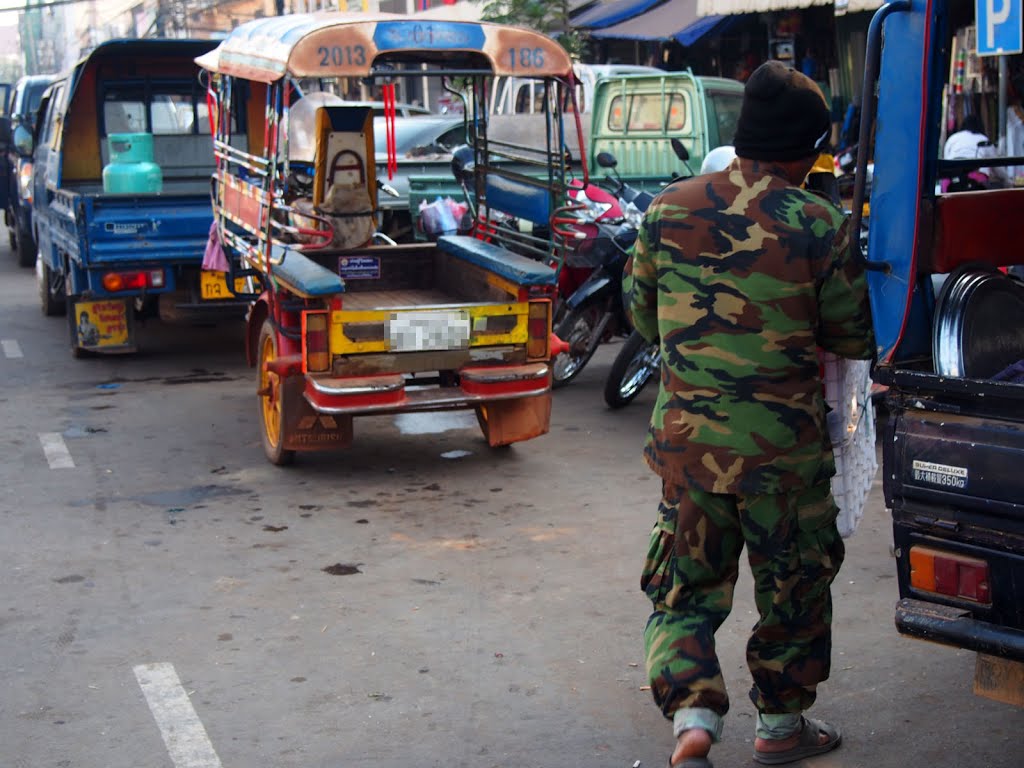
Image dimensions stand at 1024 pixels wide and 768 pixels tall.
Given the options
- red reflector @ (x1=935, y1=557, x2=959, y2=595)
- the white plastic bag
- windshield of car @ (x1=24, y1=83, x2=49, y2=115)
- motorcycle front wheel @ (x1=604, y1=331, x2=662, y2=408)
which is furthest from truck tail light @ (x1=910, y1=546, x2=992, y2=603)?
windshield of car @ (x1=24, y1=83, x2=49, y2=115)

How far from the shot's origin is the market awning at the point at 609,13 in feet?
61.7

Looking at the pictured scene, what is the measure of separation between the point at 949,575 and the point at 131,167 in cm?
803

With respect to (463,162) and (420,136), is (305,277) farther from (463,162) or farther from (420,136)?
(420,136)

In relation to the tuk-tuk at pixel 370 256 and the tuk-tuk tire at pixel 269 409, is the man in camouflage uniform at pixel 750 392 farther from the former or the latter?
the tuk-tuk tire at pixel 269 409

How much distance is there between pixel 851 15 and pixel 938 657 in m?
11.3

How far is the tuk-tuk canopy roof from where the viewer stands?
602 cm

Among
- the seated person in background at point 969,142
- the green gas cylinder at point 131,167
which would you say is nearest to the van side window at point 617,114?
the seated person in background at point 969,142

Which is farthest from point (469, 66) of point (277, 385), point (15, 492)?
point (15, 492)

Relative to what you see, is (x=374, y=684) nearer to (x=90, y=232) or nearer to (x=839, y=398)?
(x=839, y=398)

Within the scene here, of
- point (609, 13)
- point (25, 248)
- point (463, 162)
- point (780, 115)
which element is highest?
point (609, 13)

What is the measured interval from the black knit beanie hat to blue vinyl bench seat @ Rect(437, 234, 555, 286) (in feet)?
10.8

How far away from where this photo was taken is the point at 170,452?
712 cm

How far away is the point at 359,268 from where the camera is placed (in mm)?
7602

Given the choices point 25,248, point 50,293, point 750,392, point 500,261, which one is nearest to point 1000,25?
point 750,392
